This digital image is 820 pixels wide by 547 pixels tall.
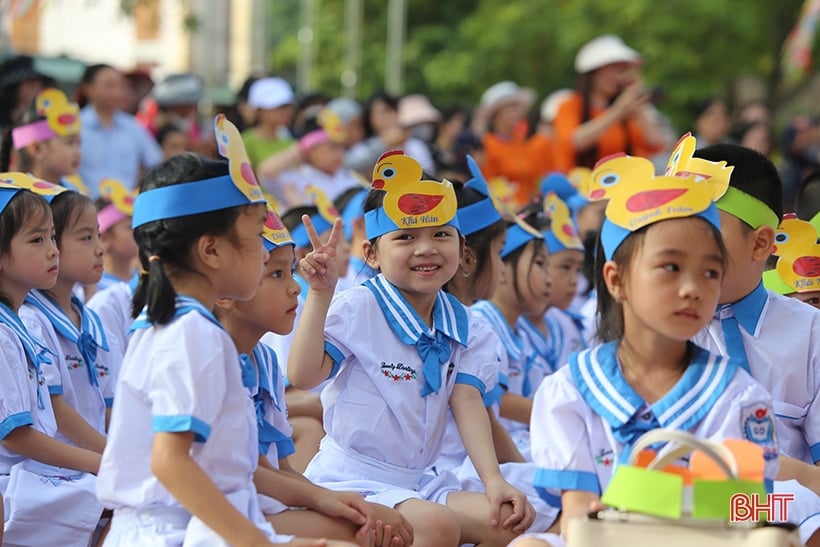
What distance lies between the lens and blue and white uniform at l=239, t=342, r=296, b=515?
3719 mm

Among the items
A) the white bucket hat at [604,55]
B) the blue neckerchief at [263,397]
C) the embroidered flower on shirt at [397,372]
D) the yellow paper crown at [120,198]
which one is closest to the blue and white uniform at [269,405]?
the blue neckerchief at [263,397]

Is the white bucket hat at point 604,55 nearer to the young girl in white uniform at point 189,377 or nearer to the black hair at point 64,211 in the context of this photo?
the black hair at point 64,211

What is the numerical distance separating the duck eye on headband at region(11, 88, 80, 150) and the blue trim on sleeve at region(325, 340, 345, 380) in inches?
118

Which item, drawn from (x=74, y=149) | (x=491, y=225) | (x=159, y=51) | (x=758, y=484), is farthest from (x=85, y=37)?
(x=758, y=484)

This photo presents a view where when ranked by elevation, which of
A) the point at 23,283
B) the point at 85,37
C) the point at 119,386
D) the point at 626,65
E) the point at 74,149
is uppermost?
the point at 85,37

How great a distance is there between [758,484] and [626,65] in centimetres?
669

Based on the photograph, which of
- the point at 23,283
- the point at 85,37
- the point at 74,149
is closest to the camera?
the point at 23,283

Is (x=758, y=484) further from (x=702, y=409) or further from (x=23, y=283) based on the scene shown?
(x=23, y=283)

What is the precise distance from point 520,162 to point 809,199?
4.39 meters

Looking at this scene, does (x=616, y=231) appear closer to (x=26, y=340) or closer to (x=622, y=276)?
(x=622, y=276)

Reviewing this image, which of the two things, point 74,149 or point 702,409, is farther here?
point 74,149

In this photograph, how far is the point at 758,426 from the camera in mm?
3031

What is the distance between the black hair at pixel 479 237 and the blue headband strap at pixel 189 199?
1.71 metres

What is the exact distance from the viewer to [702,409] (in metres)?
3.07
